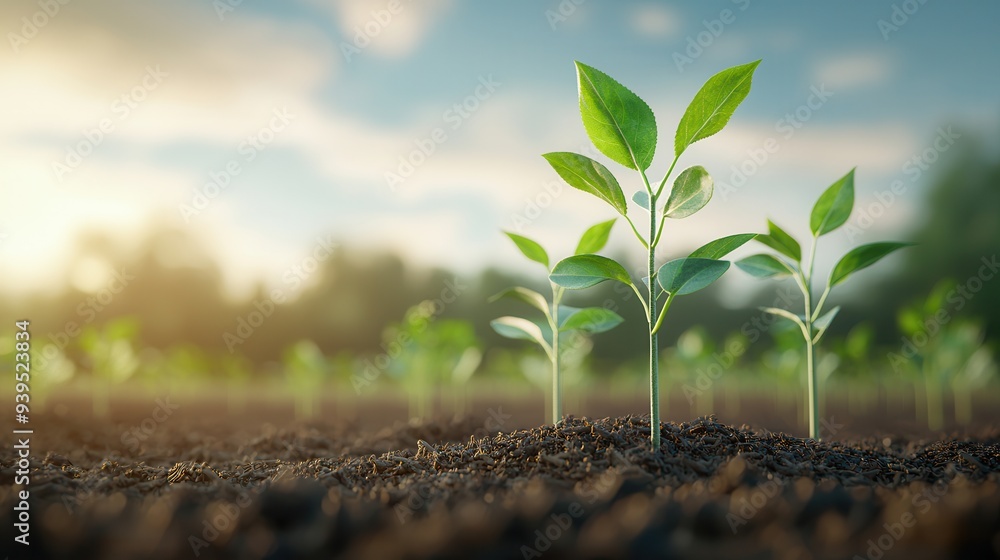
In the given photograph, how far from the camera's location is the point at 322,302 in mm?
34969

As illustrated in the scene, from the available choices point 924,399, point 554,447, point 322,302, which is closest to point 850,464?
point 554,447

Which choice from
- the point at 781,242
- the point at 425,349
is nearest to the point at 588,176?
the point at 781,242

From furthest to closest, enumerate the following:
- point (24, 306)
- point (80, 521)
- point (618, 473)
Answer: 1. point (24, 306)
2. point (618, 473)
3. point (80, 521)

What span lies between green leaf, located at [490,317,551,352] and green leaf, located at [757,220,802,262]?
5.09 ft

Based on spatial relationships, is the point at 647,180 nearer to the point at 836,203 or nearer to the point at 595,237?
the point at 595,237

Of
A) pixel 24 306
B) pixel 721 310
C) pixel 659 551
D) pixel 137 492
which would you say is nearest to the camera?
pixel 659 551

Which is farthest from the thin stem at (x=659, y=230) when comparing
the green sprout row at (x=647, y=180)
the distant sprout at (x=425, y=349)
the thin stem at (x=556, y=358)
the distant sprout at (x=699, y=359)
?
the distant sprout at (x=699, y=359)

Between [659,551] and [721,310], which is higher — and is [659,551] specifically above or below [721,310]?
above

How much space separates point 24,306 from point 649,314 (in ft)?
137

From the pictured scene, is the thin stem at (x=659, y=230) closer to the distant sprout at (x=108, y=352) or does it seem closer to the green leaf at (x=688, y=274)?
the green leaf at (x=688, y=274)

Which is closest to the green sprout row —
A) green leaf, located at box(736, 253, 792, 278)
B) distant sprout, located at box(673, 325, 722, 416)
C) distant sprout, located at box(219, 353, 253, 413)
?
green leaf, located at box(736, 253, 792, 278)

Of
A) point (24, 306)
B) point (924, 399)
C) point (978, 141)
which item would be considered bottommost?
point (924, 399)

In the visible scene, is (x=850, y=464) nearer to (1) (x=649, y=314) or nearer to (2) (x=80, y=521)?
(1) (x=649, y=314)

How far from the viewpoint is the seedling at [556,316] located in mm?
3705
